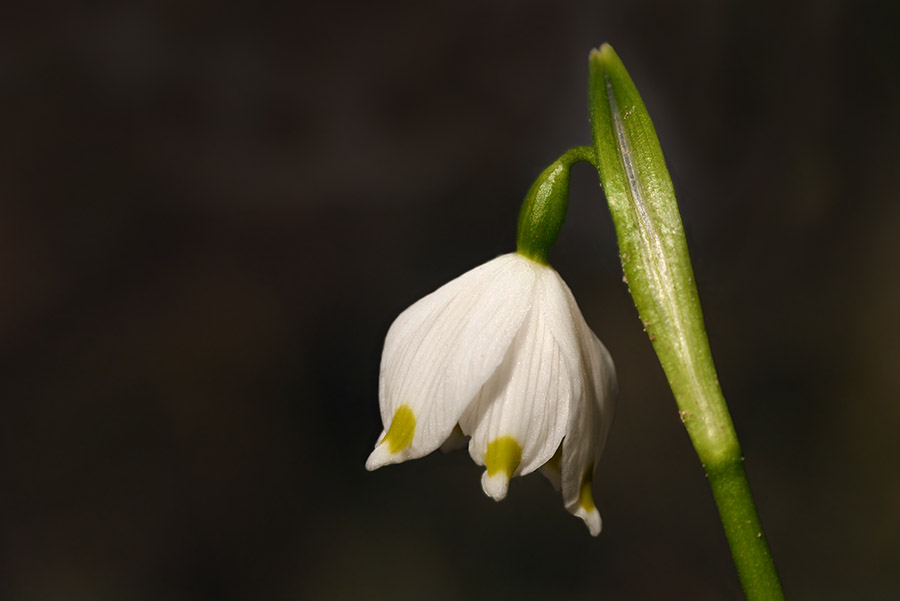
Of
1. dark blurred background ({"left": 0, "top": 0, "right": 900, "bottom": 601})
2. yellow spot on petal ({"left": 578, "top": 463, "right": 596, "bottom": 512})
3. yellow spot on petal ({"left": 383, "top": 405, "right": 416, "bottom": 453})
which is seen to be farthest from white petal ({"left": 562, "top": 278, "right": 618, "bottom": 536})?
dark blurred background ({"left": 0, "top": 0, "right": 900, "bottom": 601})

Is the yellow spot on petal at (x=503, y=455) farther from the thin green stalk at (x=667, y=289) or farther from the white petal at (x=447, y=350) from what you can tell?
the thin green stalk at (x=667, y=289)

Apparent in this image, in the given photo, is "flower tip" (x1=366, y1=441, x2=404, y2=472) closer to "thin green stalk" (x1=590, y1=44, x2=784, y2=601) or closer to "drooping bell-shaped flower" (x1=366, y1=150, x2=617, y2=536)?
"drooping bell-shaped flower" (x1=366, y1=150, x2=617, y2=536)

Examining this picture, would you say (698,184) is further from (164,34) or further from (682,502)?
(164,34)

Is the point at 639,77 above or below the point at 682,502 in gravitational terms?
above

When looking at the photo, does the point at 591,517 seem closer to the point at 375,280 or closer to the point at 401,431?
the point at 401,431

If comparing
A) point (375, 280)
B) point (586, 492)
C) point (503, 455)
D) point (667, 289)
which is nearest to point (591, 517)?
point (586, 492)

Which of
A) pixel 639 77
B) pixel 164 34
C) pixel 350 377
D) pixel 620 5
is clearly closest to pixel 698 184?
pixel 639 77
